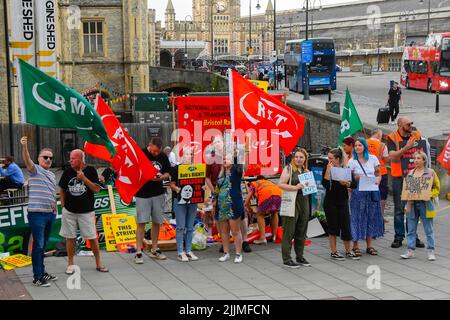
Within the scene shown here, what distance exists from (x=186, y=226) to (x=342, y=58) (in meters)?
103

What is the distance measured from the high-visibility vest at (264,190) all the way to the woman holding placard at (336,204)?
48.1 inches

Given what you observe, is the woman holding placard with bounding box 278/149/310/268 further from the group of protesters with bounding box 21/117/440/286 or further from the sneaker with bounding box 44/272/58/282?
the sneaker with bounding box 44/272/58/282

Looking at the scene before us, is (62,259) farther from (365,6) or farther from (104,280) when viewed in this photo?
(365,6)

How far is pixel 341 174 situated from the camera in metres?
10.1

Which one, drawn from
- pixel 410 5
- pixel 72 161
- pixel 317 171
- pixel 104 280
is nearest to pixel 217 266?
pixel 104 280

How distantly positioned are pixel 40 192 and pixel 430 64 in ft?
123

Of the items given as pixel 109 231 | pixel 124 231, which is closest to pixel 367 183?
pixel 124 231

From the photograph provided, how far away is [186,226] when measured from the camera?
10.3 m

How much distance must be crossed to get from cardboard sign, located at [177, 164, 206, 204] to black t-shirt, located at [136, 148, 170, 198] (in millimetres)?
303

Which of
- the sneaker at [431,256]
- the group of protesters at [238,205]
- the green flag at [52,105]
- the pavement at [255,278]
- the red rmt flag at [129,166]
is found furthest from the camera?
the sneaker at [431,256]

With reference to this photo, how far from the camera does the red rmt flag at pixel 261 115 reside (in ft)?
35.4

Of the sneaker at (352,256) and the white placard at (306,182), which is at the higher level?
the white placard at (306,182)

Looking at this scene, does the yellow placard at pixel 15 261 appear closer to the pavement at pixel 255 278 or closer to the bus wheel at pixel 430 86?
A: the pavement at pixel 255 278

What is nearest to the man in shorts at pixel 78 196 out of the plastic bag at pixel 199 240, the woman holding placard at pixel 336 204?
the plastic bag at pixel 199 240
